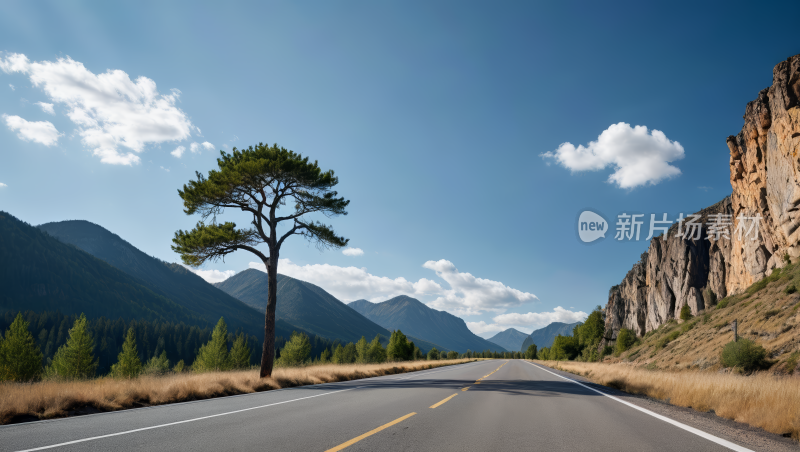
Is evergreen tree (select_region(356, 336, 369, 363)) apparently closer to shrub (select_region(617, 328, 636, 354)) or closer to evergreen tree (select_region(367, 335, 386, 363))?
evergreen tree (select_region(367, 335, 386, 363))

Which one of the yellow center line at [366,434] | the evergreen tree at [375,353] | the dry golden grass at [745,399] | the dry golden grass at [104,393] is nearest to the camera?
the yellow center line at [366,434]

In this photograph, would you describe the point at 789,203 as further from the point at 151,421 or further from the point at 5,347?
the point at 5,347

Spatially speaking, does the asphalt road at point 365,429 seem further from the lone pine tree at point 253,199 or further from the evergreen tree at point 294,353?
the evergreen tree at point 294,353

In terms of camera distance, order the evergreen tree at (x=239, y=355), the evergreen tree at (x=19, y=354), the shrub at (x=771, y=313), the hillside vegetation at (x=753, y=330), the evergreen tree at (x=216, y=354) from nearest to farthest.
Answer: the hillside vegetation at (x=753, y=330), the shrub at (x=771, y=313), the evergreen tree at (x=19, y=354), the evergreen tree at (x=216, y=354), the evergreen tree at (x=239, y=355)

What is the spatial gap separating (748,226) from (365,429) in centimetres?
6691

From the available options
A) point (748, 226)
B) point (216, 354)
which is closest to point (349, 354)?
point (216, 354)

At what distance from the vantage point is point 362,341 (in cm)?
8938

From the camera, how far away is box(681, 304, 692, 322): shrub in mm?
64356

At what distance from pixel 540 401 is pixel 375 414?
5.28 metres

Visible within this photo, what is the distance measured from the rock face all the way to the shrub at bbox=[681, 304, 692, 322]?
98 centimetres

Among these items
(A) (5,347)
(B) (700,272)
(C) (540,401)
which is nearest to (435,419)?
(C) (540,401)

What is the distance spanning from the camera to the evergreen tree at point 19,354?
1831 inches

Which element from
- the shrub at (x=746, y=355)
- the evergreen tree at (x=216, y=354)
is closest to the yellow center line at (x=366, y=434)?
the shrub at (x=746, y=355)

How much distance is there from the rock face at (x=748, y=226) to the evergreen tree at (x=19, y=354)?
286ft
